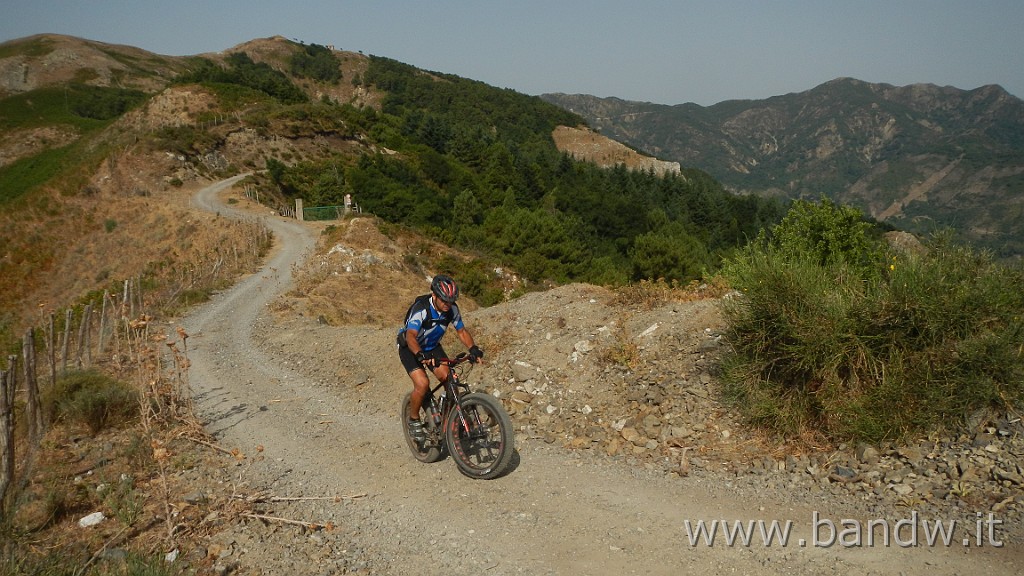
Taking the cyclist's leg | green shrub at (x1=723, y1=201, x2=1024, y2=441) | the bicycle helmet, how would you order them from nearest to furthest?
green shrub at (x1=723, y1=201, x2=1024, y2=441) < the bicycle helmet < the cyclist's leg

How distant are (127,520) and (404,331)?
299cm

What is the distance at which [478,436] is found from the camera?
6109mm

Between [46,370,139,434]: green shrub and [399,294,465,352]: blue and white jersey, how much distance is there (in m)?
4.76

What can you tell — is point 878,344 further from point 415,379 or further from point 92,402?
point 92,402

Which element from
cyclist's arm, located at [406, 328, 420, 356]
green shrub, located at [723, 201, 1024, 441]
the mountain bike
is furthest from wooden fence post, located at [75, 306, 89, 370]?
green shrub, located at [723, 201, 1024, 441]

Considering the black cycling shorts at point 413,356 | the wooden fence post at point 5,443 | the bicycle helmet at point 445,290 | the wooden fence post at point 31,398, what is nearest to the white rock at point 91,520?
the wooden fence post at point 5,443

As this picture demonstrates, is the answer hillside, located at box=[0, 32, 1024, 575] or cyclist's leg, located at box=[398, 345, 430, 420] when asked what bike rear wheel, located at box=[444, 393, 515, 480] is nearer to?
hillside, located at box=[0, 32, 1024, 575]

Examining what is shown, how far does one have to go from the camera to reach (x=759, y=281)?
22.6 feet

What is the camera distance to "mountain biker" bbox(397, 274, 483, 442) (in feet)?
20.2

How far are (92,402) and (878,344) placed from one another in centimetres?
970

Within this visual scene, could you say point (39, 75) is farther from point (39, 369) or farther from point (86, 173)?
point (39, 369)

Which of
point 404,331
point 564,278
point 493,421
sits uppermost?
point 404,331

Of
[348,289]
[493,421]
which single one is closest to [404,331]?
[493,421]

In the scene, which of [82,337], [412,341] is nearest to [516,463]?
[412,341]
